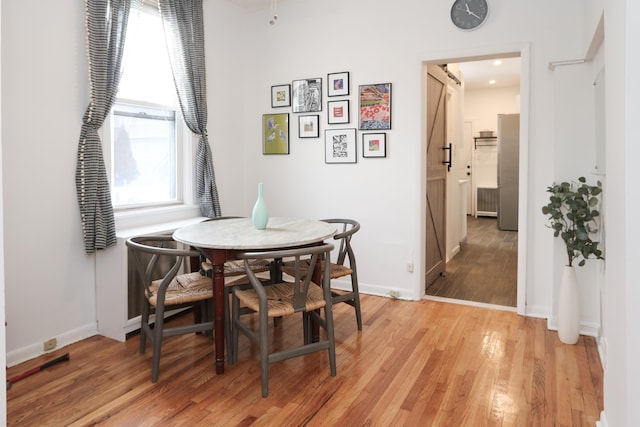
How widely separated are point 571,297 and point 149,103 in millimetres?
3445

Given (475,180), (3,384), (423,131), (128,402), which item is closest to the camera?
(3,384)

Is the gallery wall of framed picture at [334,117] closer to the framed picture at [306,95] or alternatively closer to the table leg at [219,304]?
the framed picture at [306,95]

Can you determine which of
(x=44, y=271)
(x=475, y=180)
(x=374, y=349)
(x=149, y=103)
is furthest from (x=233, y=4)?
(x=475, y=180)

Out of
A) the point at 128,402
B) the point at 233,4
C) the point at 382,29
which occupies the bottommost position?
the point at 128,402

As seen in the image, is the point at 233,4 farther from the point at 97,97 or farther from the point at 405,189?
the point at 405,189

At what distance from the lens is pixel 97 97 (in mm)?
3113

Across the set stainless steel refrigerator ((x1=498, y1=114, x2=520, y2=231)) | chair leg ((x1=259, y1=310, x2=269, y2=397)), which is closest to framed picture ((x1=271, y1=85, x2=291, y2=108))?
chair leg ((x1=259, y1=310, x2=269, y2=397))

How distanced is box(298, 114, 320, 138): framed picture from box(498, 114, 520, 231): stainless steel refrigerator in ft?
17.3

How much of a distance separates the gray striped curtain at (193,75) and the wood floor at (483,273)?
7.51 feet

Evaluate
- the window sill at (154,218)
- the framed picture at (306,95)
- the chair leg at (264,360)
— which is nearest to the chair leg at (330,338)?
the chair leg at (264,360)

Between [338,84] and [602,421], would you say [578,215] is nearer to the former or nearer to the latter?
[602,421]

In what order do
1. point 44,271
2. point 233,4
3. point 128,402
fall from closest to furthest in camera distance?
point 128,402
point 44,271
point 233,4

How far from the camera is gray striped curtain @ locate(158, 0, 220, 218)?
381 centimetres

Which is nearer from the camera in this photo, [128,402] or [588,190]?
[128,402]
